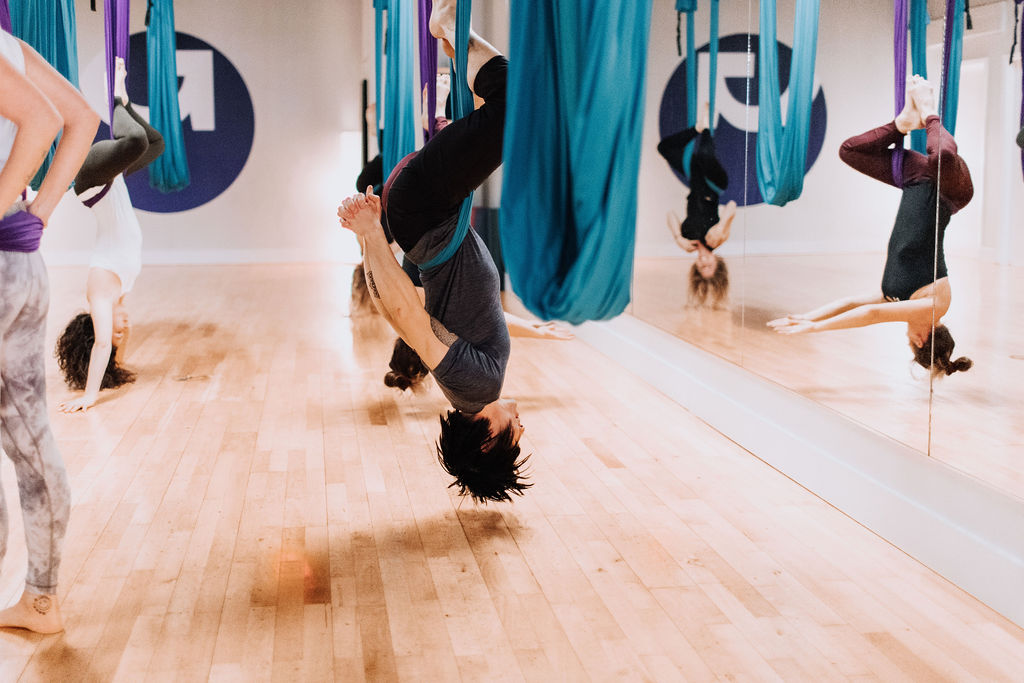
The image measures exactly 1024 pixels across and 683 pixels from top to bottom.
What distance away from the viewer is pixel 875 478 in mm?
3197

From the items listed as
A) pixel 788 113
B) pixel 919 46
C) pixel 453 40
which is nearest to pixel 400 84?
pixel 788 113

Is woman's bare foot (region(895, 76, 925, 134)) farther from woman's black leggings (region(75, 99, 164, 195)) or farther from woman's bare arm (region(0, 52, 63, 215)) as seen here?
woman's black leggings (region(75, 99, 164, 195))

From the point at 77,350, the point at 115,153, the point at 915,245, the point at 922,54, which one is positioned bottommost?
the point at 77,350

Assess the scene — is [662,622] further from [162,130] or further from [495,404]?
[162,130]

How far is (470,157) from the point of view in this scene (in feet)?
8.73

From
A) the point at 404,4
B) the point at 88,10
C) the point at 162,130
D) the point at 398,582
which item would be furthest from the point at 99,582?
the point at 88,10

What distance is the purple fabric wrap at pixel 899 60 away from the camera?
118 inches

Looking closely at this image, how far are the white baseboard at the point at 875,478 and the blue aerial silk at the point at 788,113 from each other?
2.68 feet

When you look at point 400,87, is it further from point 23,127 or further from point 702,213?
point 23,127

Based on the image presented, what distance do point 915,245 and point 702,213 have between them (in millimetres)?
1877

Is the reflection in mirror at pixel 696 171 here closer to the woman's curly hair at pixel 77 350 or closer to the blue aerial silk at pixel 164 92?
the woman's curly hair at pixel 77 350

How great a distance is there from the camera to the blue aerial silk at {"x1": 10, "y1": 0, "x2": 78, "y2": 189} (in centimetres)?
353

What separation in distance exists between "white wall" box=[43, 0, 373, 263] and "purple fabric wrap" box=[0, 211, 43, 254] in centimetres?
851

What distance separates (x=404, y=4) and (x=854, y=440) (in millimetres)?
2860
